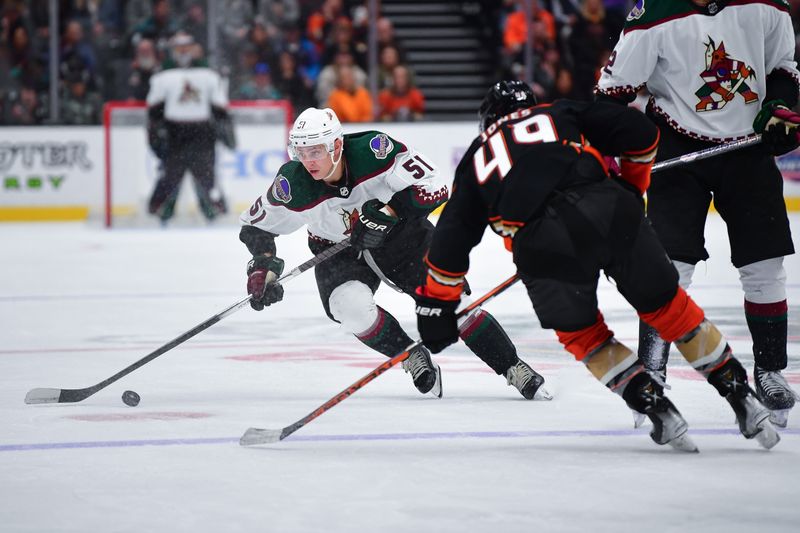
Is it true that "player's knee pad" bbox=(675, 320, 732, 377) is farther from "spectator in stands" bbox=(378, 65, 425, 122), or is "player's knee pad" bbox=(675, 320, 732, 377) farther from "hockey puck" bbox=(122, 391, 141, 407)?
"spectator in stands" bbox=(378, 65, 425, 122)

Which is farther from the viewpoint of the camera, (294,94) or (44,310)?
(294,94)

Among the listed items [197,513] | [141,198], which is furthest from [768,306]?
[141,198]

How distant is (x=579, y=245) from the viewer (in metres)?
2.74

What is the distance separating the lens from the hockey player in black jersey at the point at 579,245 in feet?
9.02

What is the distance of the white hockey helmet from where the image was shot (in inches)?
140

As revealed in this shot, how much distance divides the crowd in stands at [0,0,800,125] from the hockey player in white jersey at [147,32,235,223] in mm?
133

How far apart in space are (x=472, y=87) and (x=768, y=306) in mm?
8131

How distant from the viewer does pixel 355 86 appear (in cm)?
1003

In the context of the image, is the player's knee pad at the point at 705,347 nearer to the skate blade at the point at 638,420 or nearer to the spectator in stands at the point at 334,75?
the skate blade at the point at 638,420

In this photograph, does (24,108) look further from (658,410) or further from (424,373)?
(658,410)

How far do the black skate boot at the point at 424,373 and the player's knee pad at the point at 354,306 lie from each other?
168mm

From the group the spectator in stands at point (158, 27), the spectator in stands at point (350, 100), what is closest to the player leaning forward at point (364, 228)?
the spectator in stands at point (350, 100)

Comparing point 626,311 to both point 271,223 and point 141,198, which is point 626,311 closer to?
point 271,223

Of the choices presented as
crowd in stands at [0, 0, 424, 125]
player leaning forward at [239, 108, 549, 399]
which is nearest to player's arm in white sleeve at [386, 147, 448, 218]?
player leaning forward at [239, 108, 549, 399]
